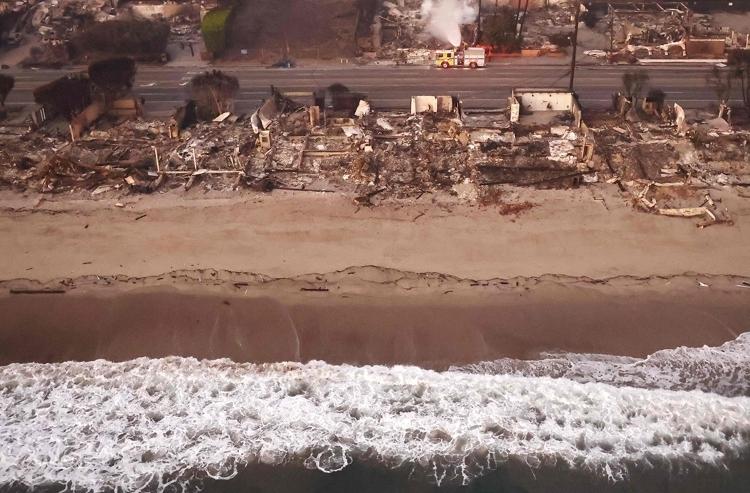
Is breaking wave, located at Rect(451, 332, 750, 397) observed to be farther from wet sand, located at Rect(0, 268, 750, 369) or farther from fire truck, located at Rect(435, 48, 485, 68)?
fire truck, located at Rect(435, 48, 485, 68)

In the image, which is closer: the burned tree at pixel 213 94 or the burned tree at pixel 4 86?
the burned tree at pixel 213 94

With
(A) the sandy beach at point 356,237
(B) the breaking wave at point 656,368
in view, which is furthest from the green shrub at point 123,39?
(B) the breaking wave at point 656,368

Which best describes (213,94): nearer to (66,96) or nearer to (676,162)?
(66,96)

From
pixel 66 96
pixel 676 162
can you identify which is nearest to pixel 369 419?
pixel 676 162

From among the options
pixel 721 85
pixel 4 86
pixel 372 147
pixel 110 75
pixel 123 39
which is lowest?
pixel 372 147

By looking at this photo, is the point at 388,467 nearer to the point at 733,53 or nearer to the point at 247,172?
the point at 247,172

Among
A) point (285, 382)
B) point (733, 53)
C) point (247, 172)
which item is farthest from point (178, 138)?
point (733, 53)

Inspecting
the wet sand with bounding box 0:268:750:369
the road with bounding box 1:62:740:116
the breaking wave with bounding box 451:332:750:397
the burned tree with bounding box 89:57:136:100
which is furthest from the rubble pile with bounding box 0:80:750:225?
the breaking wave with bounding box 451:332:750:397

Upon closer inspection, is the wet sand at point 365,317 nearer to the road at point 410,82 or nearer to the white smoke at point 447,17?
the road at point 410,82
